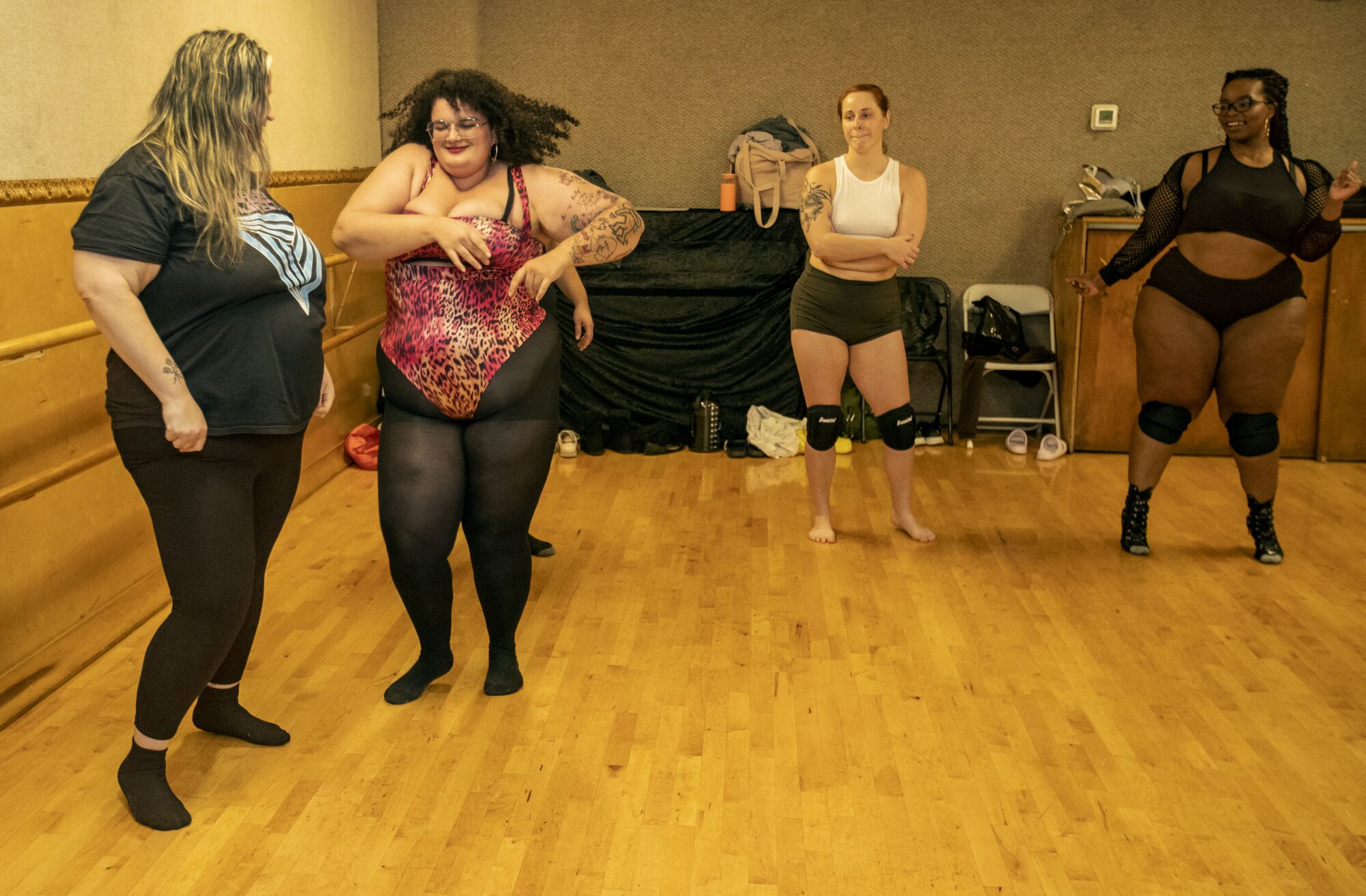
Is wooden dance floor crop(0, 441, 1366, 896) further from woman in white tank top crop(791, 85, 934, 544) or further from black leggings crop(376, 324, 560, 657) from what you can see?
woman in white tank top crop(791, 85, 934, 544)

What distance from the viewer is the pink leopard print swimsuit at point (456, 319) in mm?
2686

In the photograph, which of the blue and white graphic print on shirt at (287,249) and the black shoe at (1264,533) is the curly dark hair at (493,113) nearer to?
the blue and white graphic print on shirt at (287,249)

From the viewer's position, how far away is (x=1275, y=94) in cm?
362

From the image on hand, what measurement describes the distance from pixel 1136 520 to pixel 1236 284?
32.6 inches

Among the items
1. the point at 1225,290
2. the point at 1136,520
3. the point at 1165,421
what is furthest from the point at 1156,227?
the point at 1136,520

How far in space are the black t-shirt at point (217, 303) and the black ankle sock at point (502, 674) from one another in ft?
2.99

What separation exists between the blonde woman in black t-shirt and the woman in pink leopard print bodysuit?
1.13 feet

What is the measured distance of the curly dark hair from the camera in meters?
2.67

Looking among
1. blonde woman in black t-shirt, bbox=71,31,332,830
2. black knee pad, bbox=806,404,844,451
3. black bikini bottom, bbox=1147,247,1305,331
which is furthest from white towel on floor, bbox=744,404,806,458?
blonde woman in black t-shirt, bbox=71,31,332,830

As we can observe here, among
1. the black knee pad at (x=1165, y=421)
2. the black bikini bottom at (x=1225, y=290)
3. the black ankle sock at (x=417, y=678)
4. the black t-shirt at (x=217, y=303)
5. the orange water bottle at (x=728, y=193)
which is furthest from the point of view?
the orange water bottle at (x=728, y=193)

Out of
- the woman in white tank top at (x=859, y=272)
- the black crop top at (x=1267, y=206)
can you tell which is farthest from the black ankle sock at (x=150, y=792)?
the black crop top at (x=1267, y=206)

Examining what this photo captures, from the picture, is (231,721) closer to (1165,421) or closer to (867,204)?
(867,204)

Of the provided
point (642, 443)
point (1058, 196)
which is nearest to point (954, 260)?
point (1058, 196)

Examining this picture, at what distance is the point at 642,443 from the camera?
552 cm
